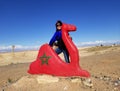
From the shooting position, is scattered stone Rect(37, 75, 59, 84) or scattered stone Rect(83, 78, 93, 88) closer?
scattered stone Rect(83, 78, 93, 88)

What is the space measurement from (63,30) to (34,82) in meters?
1.99

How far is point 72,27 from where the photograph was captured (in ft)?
24.9

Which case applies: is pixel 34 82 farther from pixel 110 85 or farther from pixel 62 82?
pixel 110 85

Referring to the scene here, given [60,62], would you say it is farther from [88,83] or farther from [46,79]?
[88,83]

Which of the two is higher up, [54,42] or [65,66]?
[54,42]

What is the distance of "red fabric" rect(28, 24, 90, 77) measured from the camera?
24.1 feet

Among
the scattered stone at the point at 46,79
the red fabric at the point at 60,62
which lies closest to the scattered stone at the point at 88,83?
the red fabric at the point at 60,62

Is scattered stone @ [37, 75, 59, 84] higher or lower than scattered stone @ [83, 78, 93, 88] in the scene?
higher

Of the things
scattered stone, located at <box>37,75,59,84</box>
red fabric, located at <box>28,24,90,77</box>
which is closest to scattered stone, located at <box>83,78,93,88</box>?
red fabric, located at <box>28,24,90,77</box>

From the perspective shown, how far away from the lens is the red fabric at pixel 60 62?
735 centimetres

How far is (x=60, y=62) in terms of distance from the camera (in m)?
7.54

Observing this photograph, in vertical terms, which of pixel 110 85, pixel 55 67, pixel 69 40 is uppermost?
pixel 69 40

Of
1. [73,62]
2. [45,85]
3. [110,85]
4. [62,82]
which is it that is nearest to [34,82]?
[45,85]

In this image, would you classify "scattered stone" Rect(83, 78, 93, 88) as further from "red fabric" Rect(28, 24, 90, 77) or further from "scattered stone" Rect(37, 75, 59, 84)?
"scattered stone" Rect(37, 75, 59, 84)
